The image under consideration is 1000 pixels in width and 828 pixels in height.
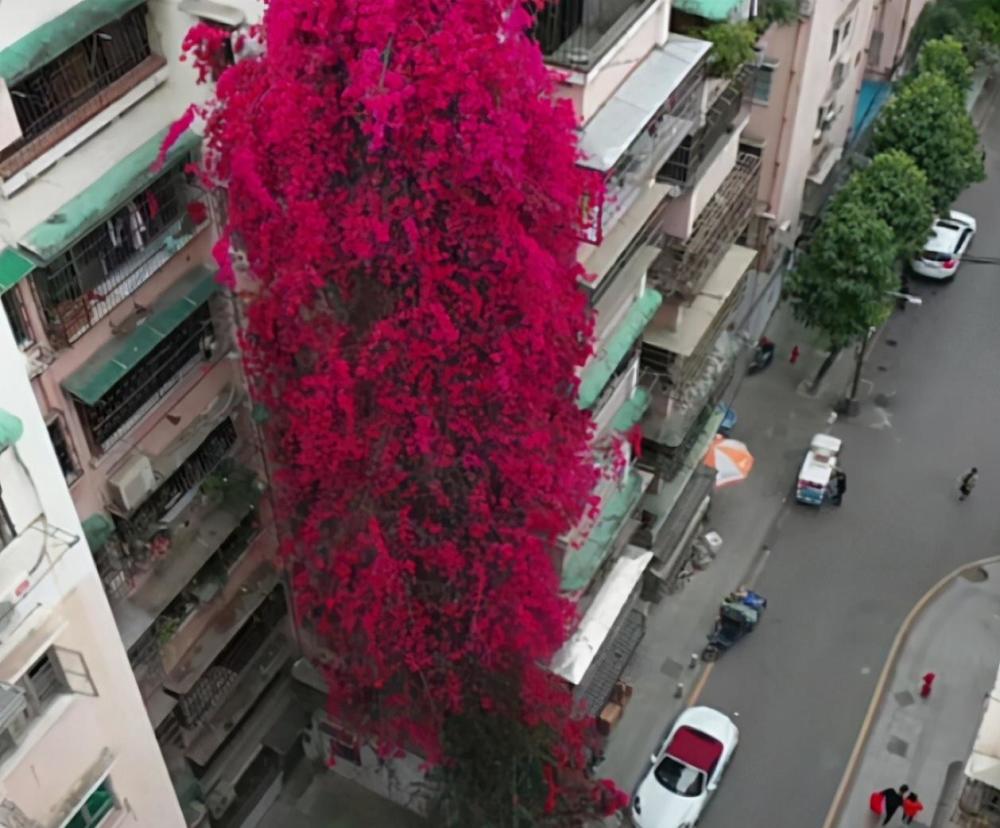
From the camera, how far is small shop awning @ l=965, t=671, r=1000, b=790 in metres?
21.1

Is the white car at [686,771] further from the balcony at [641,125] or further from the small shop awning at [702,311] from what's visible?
the balcony at [641,125]

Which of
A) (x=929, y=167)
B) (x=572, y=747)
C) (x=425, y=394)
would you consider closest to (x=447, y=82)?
(x=425, y=394)

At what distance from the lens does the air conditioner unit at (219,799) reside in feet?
85.7

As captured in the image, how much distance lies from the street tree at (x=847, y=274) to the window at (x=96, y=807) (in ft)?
78.3

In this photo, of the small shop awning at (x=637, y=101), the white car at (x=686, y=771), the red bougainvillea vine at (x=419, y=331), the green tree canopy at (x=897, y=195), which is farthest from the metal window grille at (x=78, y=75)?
the green tree canopy at (x=897, y=195)

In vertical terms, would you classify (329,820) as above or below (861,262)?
below

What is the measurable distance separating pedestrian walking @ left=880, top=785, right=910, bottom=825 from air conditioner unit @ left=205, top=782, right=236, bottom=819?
581 inches

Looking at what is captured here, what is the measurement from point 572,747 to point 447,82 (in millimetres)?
13855

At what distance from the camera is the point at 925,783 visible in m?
29.6

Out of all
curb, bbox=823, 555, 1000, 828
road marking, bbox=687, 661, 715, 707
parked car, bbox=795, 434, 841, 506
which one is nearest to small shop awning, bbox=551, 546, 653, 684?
road marking, bbox=687, 661, 715, 707

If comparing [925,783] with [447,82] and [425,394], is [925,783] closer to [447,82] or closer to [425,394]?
[425,394]

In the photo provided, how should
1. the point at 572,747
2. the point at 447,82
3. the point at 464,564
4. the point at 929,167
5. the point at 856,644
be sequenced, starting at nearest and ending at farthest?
1. the point at 447,82
2. the point at 464,564
3. the point at 572,747
4. the point at 856,644
5. the point at 929,167

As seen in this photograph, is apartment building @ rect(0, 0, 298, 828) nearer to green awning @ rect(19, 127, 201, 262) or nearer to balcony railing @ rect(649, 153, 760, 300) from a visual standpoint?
green awning @ rect(19, 127, 201, 262)

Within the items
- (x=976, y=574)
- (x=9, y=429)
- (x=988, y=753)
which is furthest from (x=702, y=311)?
(x=9, y=429)
